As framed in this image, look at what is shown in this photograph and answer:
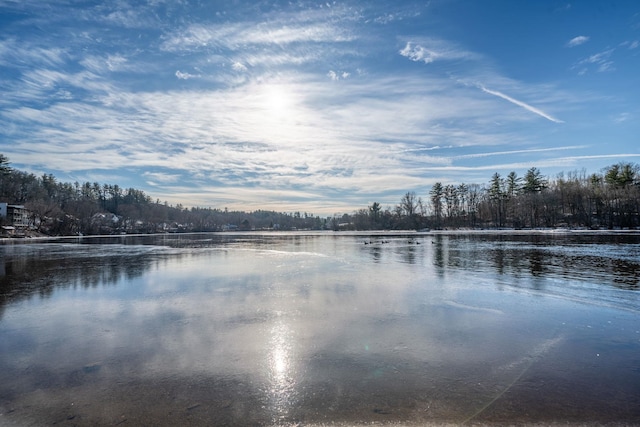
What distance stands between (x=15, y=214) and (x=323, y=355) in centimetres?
9164

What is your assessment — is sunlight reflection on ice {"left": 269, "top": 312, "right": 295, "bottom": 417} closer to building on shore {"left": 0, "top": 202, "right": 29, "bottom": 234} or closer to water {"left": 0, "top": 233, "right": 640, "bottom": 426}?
water {"left": 0, "top": 233, "right": 640, "bottom": 426}

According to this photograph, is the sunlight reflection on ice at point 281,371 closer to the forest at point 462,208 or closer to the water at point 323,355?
the water at point 323,355

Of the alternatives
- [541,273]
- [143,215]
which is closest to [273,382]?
[541,273]

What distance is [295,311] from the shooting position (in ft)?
25.7

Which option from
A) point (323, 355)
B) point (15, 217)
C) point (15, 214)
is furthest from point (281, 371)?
point (15, 214)

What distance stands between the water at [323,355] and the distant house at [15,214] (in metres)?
78.6

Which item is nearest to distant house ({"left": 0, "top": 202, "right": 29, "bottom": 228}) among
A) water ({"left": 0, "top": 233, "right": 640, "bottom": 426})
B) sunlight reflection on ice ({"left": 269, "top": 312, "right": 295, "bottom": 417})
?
water ({"left": 0, "top": 233, "right": 640, "bottom": 426})

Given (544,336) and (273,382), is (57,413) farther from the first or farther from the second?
(544,336)

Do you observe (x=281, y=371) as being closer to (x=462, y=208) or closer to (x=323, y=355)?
(x=323, y=355)

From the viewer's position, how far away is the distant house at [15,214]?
225ft

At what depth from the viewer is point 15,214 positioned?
7131 centimetres

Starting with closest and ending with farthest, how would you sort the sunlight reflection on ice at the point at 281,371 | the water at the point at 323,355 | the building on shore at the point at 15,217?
the water at the point at 323,355 → the sunlight reflection on ice at the point at 281,371 → the building on shore at the point at 15,217

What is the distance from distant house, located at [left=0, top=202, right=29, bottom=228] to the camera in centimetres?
6859

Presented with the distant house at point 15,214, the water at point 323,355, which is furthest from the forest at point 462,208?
the water at point 323,355
